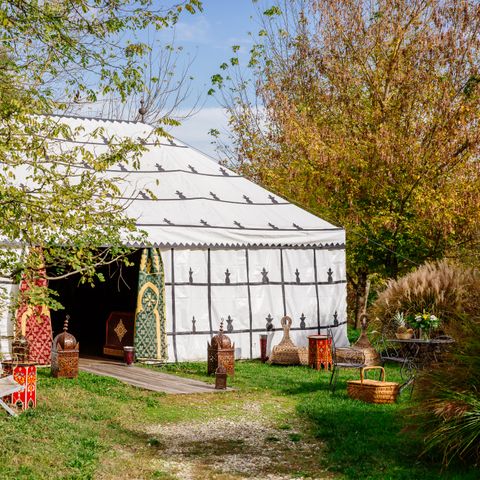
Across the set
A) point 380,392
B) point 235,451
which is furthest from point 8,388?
point 380,392

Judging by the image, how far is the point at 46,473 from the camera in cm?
510

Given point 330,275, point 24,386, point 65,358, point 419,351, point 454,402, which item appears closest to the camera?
point 454,402

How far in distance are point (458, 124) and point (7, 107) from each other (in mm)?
11094

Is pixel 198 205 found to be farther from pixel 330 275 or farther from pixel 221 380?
pixel 221 380

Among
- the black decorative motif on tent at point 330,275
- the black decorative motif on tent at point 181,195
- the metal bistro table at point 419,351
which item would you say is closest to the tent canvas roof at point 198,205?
the black decorative motif on tent at point 181,195

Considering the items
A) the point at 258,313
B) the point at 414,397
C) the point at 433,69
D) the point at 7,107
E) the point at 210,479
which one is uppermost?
the point at 433,69

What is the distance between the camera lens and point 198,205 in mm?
11719

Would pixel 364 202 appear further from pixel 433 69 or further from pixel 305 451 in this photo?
pixel 305 451

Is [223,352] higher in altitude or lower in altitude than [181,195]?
lower

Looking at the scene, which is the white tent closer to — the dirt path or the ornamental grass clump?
the dirt path

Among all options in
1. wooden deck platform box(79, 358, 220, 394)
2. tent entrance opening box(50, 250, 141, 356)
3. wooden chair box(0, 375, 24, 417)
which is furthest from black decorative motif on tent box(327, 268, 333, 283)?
wooden chair box(0, 375, 24, 417)

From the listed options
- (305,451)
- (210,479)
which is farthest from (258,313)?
(210,479)

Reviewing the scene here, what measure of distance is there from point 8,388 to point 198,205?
5445mm

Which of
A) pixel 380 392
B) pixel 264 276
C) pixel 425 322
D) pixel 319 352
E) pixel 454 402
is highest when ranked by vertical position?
pixel 264 276
